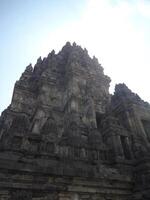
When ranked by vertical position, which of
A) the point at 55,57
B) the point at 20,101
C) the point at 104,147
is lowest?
the point at 104,147

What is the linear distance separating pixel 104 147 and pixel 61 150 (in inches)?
123

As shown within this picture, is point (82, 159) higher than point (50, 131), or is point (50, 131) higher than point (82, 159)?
point (50, 131)

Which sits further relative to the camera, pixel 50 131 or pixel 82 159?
pixel 50 131

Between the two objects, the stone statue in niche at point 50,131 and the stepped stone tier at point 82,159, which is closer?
the stepped stone tier at point 82,159

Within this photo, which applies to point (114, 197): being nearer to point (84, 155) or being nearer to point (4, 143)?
point (84, 155)

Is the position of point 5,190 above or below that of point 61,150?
below

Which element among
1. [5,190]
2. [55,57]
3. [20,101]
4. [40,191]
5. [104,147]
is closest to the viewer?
[5,190]

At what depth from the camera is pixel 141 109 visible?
15711mm

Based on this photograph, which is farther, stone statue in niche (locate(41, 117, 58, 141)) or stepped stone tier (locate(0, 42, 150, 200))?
stone statue in niche (locate(41, 117, 58, 141))

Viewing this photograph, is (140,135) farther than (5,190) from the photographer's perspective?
Yes

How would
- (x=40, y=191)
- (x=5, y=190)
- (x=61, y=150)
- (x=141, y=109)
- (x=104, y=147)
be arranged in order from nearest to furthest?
(x=5, y=190) → (x=40, y=191) → (x=61, y=150) → (x=104, y=147) → (x=141, y=109)

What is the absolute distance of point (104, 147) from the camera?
37.9ft

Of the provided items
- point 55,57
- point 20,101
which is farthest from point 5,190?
point 55,57

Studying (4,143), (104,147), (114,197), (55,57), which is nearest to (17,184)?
(4,143)
